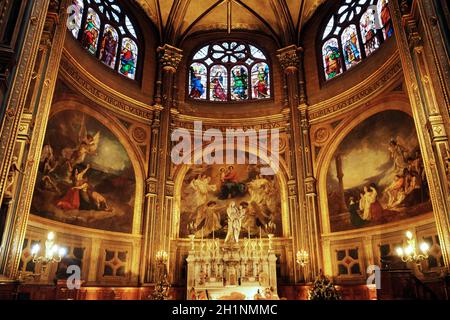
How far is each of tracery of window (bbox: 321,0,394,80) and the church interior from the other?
12 cm

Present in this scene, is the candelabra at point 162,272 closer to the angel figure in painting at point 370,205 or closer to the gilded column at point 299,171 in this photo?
the gilded column at point 299,171

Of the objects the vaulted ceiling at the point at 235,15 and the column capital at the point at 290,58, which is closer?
the column capital at the point at 290,58

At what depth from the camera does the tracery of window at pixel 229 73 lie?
73.3ft

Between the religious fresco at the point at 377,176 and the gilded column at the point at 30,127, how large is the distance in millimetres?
13796

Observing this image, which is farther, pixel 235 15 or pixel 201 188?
→ pixel 235 15

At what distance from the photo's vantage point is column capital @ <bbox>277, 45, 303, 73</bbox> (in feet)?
69.6

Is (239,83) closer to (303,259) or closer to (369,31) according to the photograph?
(369,31)

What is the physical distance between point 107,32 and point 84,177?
8.89m

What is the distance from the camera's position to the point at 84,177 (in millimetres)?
15992

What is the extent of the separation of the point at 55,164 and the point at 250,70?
13887 millimetres

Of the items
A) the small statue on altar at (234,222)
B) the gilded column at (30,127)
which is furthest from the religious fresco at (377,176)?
the gilded column at (30,127)

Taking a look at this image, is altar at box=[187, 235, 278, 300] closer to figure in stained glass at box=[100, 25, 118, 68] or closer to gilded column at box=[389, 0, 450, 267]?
gilded column at box=[389, 0, 450, 267]

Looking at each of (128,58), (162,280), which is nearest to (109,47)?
(128,58)
